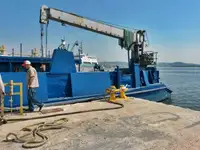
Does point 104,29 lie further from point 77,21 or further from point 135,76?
point 135,76

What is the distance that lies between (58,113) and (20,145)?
2563 mm

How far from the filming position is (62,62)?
898cm

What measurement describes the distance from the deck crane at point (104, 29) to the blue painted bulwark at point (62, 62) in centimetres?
211

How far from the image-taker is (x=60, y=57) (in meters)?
8.94

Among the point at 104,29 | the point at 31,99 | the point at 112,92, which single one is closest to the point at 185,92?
the point at 104,29

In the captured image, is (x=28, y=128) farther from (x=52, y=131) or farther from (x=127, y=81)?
(x=127, y=81)

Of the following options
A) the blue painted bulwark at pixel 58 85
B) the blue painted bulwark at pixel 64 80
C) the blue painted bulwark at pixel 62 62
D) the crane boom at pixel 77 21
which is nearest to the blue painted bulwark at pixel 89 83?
the blue painted bulwark at pixel 64 80

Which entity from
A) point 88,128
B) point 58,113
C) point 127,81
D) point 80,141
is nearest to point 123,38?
point 127,81

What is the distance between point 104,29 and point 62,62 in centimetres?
413

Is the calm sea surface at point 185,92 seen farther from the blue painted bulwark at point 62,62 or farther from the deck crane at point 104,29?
the blue painted bulwark at point 62,62

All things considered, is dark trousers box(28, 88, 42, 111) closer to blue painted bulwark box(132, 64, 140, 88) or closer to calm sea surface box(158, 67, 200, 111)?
blue painted bulwark box(132, 64, 140, 88)

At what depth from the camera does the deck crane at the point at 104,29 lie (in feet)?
33.6

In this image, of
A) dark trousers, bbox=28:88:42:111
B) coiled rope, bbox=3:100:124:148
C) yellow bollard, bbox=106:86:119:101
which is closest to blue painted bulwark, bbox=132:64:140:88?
yellow bollard, bbox=106:86:119:101

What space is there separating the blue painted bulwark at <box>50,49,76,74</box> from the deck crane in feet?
6.92
